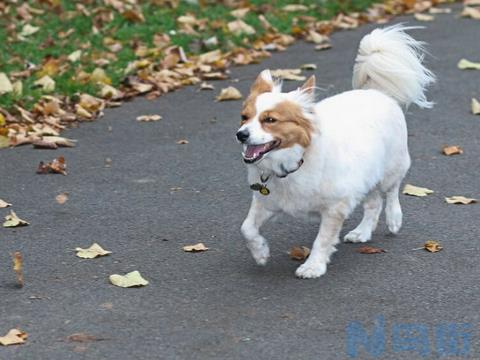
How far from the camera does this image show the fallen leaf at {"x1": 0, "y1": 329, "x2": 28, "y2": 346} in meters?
4.63

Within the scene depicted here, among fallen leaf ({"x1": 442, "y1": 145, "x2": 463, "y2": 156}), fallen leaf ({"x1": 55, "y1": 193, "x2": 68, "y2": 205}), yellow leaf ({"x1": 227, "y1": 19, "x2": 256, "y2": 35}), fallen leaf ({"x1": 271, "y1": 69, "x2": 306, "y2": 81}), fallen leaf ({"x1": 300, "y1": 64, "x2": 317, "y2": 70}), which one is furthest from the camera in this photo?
yellow leaf ({"x1": 227, "y1": 19, "x2": 256, "y2": 35})

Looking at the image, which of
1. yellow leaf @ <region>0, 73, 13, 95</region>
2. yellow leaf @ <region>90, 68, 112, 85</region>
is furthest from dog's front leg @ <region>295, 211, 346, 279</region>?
yellow leaf @ <region>90, 68, 112, 85</region>

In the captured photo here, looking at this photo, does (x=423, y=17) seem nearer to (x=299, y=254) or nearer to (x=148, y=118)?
(x=148, y=118)

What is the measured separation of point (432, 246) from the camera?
5.96 m

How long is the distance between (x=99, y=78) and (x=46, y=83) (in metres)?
0.55

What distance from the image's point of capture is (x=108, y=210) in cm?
670

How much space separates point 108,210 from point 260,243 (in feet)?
4.61

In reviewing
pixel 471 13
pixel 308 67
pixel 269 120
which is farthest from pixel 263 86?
pixel 471 13

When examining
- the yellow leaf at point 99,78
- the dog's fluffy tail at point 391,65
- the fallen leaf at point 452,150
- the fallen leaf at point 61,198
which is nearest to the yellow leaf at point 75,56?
the yellow leaf at point 99,78

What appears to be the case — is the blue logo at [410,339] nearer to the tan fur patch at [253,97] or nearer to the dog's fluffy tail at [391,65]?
the tan fur patch at [253,97]

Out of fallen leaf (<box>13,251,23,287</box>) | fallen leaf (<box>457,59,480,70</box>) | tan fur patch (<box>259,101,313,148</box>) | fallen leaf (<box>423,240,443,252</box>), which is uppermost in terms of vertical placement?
tan fur patch (<box>259,101,313,148</box>)

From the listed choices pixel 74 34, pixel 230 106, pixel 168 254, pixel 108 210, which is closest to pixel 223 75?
pixel 230 106

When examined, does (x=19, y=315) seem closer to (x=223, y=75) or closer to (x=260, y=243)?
(x=260, y=243)

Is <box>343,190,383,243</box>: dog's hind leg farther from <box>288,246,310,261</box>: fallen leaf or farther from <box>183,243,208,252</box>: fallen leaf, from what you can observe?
<box>183,243,208,252</box>: fallen leaf
